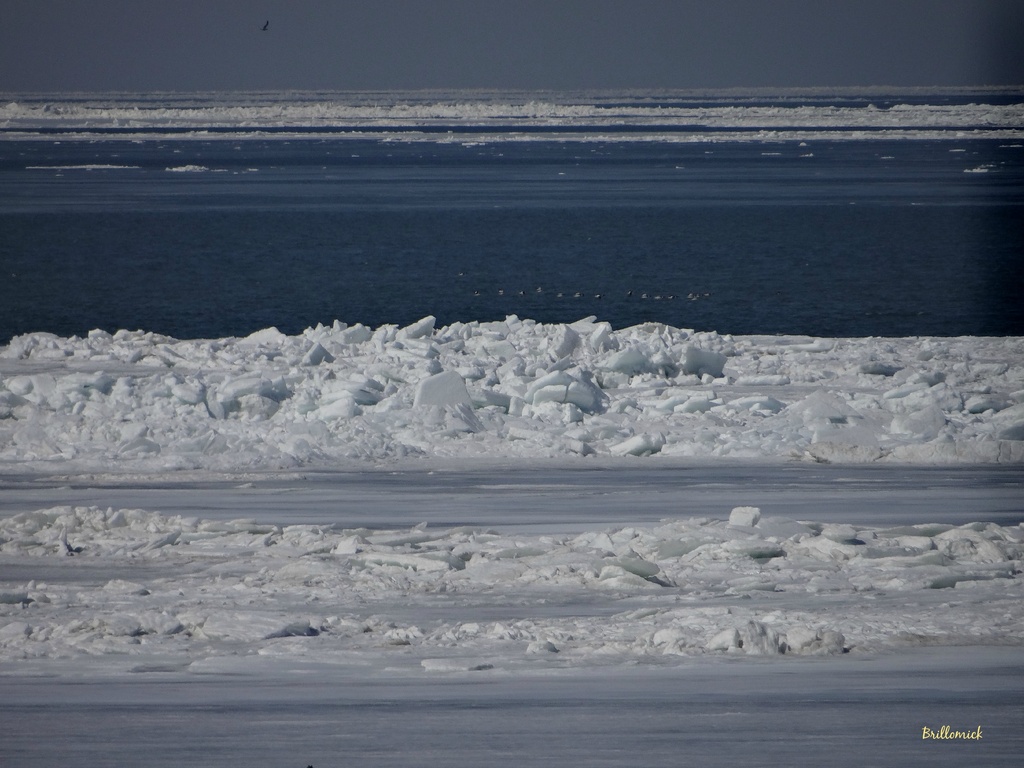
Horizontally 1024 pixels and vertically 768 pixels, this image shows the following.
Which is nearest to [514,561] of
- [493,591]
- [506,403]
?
[493,591]

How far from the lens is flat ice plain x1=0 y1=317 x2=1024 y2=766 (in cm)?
464

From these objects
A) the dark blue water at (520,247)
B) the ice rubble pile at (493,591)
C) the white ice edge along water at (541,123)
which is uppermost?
the white ice edge along water at (541,123)

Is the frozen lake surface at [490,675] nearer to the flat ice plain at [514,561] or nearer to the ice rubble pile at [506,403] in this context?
the flat ice plain at [514,561]

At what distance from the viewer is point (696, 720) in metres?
4.64

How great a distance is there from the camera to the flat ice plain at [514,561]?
15.2 ft

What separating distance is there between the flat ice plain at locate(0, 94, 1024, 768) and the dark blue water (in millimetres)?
7959

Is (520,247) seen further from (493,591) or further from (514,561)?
(493,591)

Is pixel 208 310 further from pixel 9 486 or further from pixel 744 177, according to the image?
pixel 744 177

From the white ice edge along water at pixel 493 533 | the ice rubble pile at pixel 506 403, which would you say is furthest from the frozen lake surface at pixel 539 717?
the ice rubble pile at pixel 506 403

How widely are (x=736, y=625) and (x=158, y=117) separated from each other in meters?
119

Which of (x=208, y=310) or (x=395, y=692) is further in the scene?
(x=208, y=310)

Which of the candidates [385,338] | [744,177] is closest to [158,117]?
[744,177]

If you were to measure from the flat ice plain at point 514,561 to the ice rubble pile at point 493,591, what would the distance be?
0.02 m

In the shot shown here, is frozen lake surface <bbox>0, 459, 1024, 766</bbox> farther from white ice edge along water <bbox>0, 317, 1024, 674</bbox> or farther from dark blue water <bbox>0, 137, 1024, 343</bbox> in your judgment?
dark blue water <bbox>0, 137, 1024, 343</bbox>
